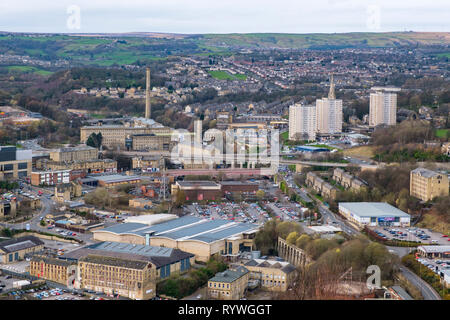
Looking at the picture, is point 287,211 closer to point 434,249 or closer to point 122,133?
point 434,249

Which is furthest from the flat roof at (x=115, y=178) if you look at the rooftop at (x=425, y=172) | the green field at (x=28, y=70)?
the green field at (x=28, y=70)

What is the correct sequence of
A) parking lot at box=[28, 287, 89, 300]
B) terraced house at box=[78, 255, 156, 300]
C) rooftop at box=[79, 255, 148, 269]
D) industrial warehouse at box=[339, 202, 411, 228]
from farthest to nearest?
industrial warehouse at box=[339, 202, 411, 228], rooftop at box=[79, 255, 148, 269], terraced house at box=[78, 255, 156, 300], parking lot at box=[28, 287, 89, 300]

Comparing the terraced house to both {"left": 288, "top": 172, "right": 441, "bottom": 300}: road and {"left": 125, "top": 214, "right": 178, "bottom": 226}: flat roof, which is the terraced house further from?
{"left": 288, "top": 172, "right": 441, "bottom": 300}: road

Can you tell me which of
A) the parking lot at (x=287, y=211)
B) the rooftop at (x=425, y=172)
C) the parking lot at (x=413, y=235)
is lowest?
the parking lot at (x=287, y=211)

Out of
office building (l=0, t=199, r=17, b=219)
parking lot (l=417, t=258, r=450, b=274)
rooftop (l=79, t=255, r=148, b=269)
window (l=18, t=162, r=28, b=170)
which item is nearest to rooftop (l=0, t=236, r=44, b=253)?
rooftop (l=79, t=255, r=148, b=269)

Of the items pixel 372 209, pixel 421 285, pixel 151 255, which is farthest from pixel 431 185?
pixel 151 255

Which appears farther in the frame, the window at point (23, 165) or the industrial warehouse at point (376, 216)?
the window at point (23, 165)

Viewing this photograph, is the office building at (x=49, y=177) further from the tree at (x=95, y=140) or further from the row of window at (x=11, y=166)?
the tree at (x=95, y=140)
